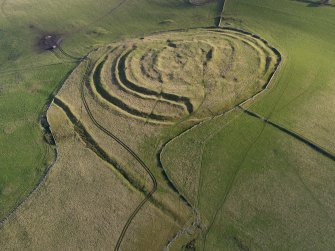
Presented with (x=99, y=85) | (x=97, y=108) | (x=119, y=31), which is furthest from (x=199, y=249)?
(x=119, y=31)

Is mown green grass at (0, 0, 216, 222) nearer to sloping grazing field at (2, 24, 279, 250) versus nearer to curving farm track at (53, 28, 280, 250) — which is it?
sloping grazing field at (2, 24, 279, 250)

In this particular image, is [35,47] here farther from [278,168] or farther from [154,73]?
[278,168]

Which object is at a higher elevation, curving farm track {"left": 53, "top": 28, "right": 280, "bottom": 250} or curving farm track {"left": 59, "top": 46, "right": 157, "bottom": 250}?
curving farm track {"left": 53, "top": 28, "right": 280, "bottom": 250}

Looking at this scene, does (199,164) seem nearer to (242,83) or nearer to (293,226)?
(293,226)

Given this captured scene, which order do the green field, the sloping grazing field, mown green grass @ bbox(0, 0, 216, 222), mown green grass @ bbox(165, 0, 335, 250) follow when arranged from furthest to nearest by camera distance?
mown green grass @ bbox(0, 0, 216, 222) → the sloping grazing field → the green field → mown green grass @ bbox(165, 0, 335, 250)

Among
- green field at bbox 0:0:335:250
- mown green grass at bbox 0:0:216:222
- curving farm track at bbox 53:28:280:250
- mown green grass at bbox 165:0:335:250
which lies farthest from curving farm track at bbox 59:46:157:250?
mown green grass at bbox 0:0:216:222

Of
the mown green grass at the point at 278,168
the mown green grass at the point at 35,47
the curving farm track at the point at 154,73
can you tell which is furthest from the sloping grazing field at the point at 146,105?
the mown green grass at the point at 35,47

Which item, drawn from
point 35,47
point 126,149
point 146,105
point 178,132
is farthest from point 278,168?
point 35,47
